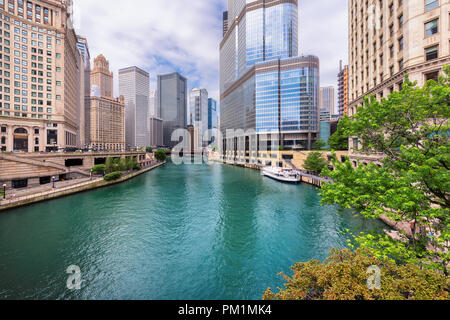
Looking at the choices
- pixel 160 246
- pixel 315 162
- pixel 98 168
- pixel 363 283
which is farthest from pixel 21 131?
pixel 315 162

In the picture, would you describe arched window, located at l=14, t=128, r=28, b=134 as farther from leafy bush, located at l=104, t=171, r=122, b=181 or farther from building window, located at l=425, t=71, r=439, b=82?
building window, located at l=425, t=71, r=439, b=82

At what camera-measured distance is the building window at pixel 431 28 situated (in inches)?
924

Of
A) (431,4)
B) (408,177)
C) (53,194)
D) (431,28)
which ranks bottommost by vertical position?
(53,194)

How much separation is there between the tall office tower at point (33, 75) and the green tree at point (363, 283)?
304ft

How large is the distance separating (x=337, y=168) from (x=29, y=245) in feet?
105

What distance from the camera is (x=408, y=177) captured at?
9.66m

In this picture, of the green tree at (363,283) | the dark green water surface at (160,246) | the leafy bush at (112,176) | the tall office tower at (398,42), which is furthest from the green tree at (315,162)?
the leafy bush at (112,176)

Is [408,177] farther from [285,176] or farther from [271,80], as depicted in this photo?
[271,80]

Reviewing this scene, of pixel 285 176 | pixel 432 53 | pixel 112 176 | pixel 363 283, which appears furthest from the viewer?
pixel 285 176

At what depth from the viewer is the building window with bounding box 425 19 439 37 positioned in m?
23.5

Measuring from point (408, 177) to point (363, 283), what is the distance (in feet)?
19.5

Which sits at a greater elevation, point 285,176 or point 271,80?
point 271,80

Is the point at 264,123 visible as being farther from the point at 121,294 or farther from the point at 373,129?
the point at 121,294

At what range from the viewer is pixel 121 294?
14008 mm
